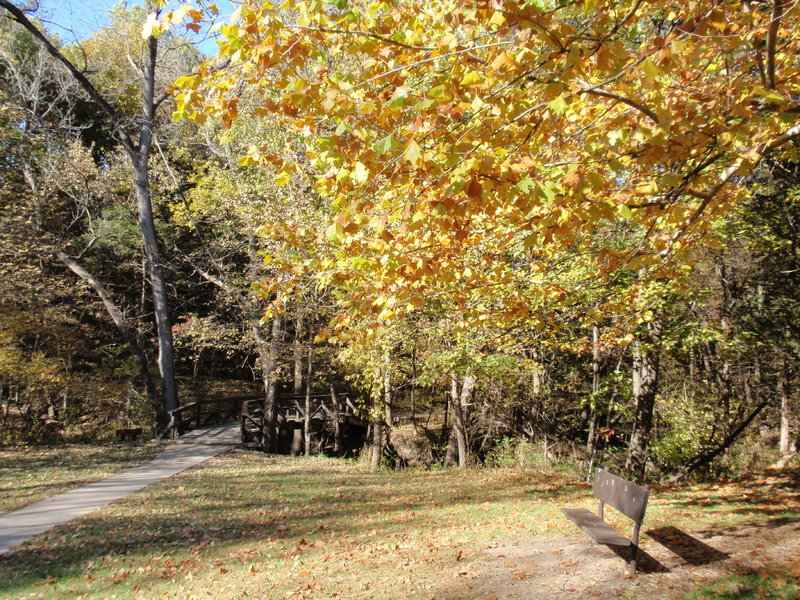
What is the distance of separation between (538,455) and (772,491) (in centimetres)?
585

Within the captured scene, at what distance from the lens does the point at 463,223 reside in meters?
4.14

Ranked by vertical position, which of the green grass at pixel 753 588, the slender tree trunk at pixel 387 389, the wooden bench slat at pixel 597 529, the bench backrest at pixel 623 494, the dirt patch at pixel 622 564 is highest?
the slender tree trunk at pixel 387 389

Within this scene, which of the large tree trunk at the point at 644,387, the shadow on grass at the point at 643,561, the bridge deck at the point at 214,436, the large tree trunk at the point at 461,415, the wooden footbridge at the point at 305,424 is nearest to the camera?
the shadow on grass at the point at 643,561

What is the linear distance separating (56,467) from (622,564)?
1071cm

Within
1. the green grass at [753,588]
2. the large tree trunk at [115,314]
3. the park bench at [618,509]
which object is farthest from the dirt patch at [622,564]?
the large tree trunk at [115,314]

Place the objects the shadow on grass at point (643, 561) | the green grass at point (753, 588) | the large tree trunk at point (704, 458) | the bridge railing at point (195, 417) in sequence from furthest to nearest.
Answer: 1. the bridge railing at point (195, 417)
2. the large tree trunk at point (704, 458)
3. the shadow on grass at point (643, 561)
4. the green grass at point (753, 588)

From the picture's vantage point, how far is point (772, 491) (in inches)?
318

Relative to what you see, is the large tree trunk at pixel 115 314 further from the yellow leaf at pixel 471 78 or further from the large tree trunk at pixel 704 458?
the yellow leaf at pixel 471 78

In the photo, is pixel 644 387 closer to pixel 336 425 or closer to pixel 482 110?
pixel 482 110

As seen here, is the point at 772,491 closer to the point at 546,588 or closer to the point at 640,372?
the point at 640,372

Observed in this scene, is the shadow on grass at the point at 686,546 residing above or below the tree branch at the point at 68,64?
below

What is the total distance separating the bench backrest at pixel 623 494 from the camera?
4566mm

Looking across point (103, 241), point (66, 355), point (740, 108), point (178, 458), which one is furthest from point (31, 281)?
point (740, 108)

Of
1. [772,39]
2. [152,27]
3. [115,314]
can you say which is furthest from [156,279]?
[772,39]
